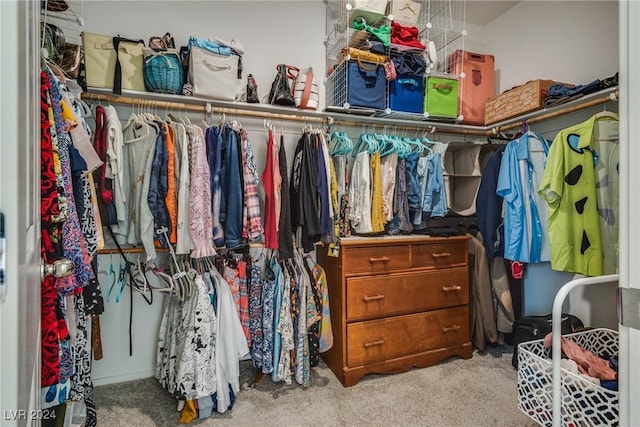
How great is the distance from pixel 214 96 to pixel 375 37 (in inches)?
48.0

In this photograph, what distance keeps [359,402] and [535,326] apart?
124 cm

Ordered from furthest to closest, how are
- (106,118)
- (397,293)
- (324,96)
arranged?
(324,96)
(397,293)
(106,118)

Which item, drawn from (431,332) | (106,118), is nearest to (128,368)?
(106,118)

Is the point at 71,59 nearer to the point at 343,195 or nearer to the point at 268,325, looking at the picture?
the point at 343,195

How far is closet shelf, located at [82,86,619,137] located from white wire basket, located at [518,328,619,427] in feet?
4.93

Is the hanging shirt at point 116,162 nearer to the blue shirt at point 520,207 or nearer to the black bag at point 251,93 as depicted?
the black bag at point 251,93

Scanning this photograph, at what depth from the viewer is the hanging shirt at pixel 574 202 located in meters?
1.70

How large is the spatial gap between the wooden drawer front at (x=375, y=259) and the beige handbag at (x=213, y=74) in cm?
125

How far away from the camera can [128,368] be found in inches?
82.4

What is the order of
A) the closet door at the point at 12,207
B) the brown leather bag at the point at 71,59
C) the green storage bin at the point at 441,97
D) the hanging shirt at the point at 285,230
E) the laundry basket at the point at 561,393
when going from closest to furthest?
1. the closet door at the point at 12,207
2. the laundry basket at the point at 561,393
3. the brown leather bag at the point at 71,59
4. the hanging shirt at the point at 285,230
5. the green storage bin at the point at 441,97

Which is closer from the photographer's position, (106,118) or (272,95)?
(106,118)

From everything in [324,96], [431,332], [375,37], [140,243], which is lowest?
[431,332]

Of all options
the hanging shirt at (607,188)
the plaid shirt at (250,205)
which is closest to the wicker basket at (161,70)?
the plaid shirt at (250,205)

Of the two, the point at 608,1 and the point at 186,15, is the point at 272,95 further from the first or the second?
the point at 608,1
